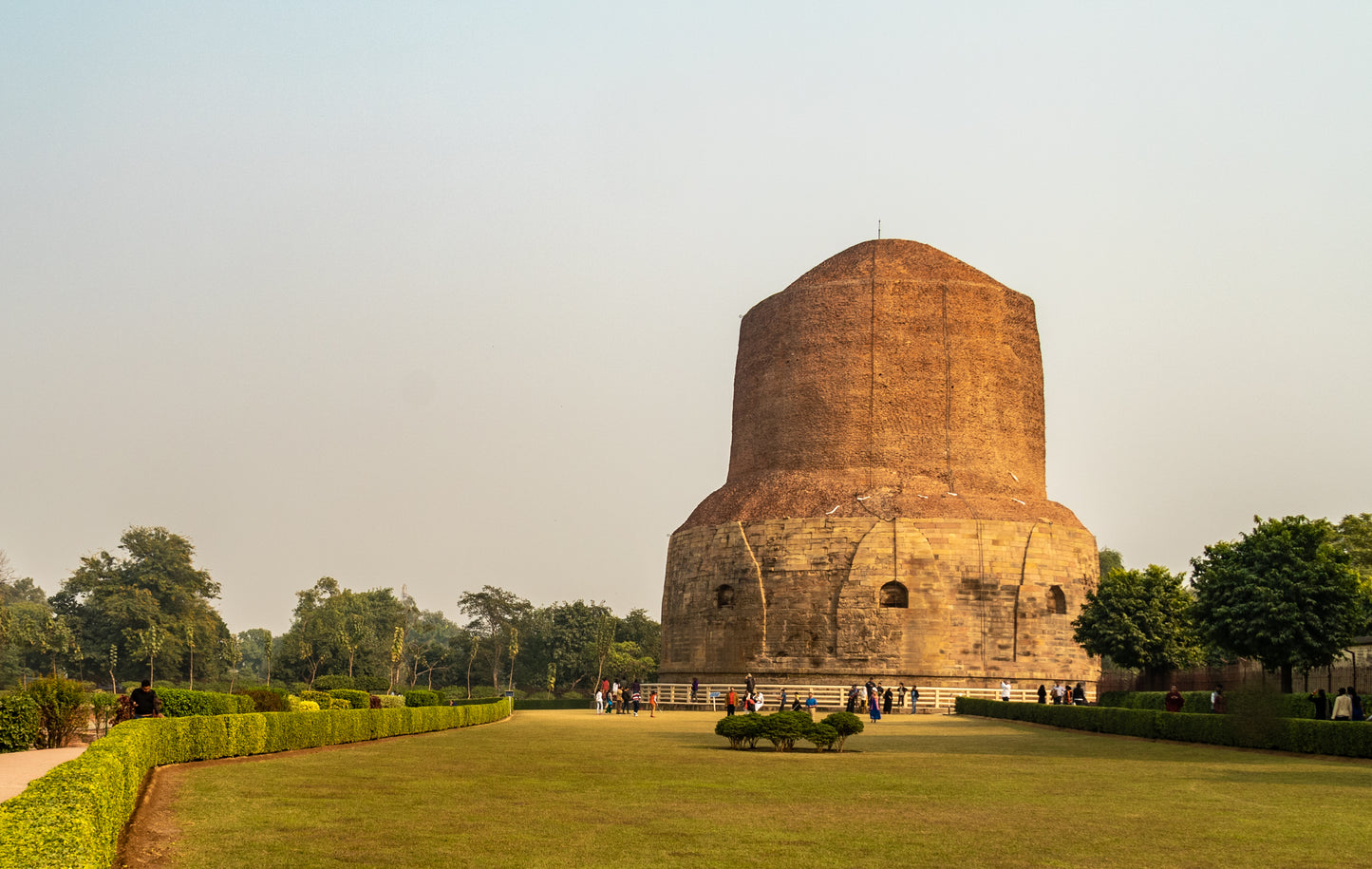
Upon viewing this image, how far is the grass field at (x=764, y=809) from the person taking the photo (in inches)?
345

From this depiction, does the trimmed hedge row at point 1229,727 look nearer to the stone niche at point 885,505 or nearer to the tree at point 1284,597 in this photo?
the tree at point 1284,597

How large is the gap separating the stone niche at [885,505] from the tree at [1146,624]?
6.76 m

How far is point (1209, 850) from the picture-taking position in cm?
906

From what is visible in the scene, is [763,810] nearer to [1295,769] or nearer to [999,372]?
[1295,769]

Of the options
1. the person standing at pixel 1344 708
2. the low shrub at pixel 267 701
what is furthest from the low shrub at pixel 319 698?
the person standing at pixel 1344 708

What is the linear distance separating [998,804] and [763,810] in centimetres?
230

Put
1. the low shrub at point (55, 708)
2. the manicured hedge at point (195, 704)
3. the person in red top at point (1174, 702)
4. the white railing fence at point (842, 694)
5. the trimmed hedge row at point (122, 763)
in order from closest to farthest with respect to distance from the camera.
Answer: the trimmed hedge row at point (122, 763) < the low shrub at point (55, 708) < the manicured hedge at point (195, 704) < the person in red top at point (1174, 702) < the white railing fence at point (842, 694)

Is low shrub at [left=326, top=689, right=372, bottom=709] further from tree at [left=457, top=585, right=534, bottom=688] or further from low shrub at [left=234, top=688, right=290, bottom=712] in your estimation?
tree at [left=457, top=585, right=534, bottom=688]

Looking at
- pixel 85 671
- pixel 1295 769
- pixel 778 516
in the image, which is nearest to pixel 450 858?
pixel 1295 769

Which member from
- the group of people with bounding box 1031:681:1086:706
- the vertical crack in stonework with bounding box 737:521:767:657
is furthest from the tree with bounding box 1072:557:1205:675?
Answer: the vertical crack in stonework with bounding box 737:521:767:657

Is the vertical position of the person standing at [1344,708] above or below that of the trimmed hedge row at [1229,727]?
above

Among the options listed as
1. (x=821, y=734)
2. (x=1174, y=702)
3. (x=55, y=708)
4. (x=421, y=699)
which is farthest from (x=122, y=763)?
(x=1174, y=702)

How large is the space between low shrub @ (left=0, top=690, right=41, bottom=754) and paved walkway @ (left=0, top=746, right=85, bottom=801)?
0.26 metres

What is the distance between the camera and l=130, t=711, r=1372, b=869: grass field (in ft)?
28.8
